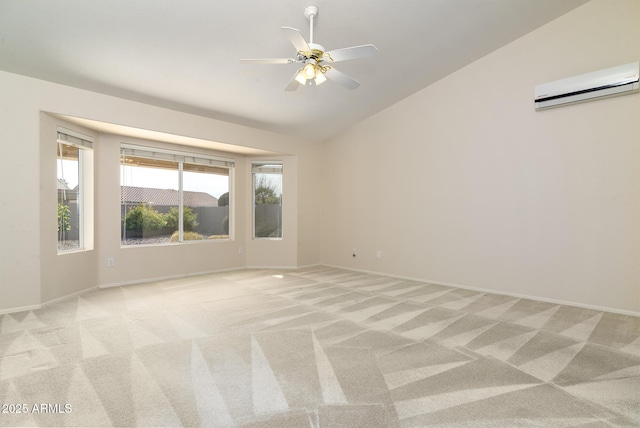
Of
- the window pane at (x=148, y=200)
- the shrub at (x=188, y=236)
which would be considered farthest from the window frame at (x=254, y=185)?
the window pane at (x=148, y=200)

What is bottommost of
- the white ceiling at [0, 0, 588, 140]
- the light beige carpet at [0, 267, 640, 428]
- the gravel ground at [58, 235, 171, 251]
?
the light beige carpet at [0, 267, 640, 428]

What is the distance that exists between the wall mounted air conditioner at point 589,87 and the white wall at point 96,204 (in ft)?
13.8

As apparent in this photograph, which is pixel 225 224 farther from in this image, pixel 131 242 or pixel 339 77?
pixel 339 77

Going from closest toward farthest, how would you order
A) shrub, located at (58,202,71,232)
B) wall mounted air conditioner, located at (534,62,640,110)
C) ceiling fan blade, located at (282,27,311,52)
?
ceiling fan blade, located at (282,27,311,52) → wall mounted air conditioner, located at (534,62,640,110) → shrub, located at (58,202,71,232)

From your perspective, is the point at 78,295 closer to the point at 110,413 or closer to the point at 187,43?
the point at 110,413

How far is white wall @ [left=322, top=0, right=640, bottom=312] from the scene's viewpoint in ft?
11.7

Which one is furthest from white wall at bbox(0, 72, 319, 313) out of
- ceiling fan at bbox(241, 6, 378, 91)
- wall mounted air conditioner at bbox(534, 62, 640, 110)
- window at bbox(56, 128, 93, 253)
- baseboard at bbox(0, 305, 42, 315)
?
wall mounted air conditioner at bbox(534, 62, 640, 110)

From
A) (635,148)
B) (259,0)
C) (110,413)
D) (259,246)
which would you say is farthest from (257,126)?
(635,148)

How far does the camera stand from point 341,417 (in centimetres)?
171

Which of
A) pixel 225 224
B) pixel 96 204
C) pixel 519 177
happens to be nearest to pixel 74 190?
pixel 96 204

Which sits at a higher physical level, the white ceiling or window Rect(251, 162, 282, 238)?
the white ceiling

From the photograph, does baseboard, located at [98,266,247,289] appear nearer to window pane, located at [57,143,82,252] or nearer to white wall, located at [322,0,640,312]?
window pane, located at [57,143,82,252]

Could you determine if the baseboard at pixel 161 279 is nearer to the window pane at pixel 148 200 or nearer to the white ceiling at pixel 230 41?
the window pane at pixel 148 200

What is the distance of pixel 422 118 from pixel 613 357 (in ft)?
13.2
